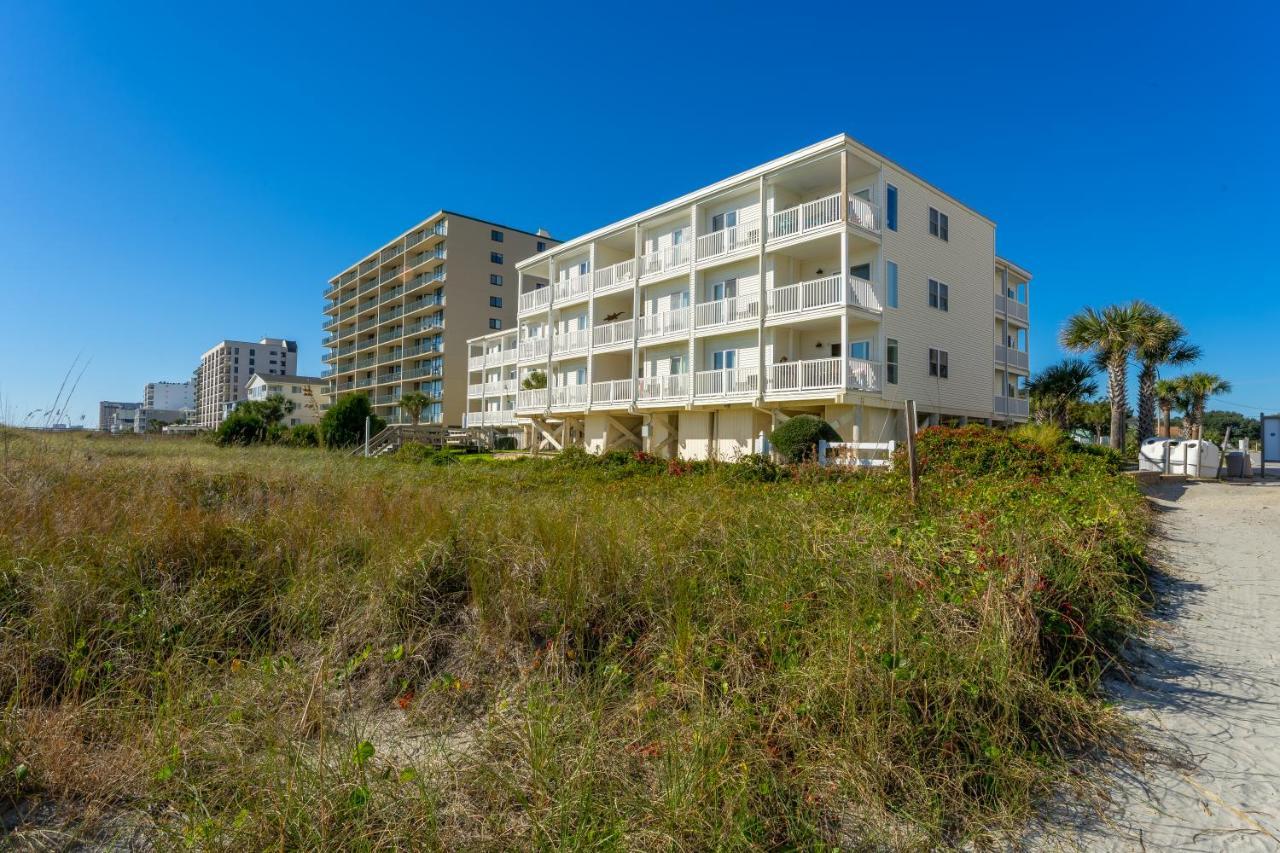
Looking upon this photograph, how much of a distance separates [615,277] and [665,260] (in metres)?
3.22

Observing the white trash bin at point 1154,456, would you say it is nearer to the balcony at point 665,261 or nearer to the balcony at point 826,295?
the balcony at point 826,295

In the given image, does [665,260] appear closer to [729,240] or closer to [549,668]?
[729,240]

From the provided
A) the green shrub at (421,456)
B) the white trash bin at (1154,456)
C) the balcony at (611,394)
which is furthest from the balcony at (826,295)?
the green shrub at (421,456)

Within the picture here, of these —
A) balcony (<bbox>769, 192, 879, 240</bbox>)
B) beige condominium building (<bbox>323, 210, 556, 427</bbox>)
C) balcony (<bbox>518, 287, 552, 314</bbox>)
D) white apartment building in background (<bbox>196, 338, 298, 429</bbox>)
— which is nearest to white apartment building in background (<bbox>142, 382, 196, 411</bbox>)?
white apartment building in background (<bbox>196, 338, 298, 429</bbox>)

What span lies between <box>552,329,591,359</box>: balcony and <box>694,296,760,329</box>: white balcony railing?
7.05 metres

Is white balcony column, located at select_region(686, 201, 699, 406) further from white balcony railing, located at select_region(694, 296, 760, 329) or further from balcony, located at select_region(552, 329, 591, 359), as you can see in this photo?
balcony, located at select_region(552, 329, 591, 359)

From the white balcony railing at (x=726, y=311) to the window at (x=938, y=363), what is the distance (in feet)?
23.2

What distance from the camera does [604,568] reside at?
4.64 m

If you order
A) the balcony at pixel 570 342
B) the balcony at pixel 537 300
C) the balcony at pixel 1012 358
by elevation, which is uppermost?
the balcony at pixel 537 300

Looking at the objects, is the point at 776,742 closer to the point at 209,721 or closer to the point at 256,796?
the point at 256,796

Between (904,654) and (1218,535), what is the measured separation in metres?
9.22

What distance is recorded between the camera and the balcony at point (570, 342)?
30.2m

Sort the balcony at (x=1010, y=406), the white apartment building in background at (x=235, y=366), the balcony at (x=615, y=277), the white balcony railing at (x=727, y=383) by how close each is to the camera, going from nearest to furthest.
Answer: the white balcony railing at (x=727, y=383) → the balcony at (x=1010, y=406) → the balcony at (x=615, y=277) → the white apartment building in background at (x=235, y=366)

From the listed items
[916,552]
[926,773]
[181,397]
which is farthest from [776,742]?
[181,397]
